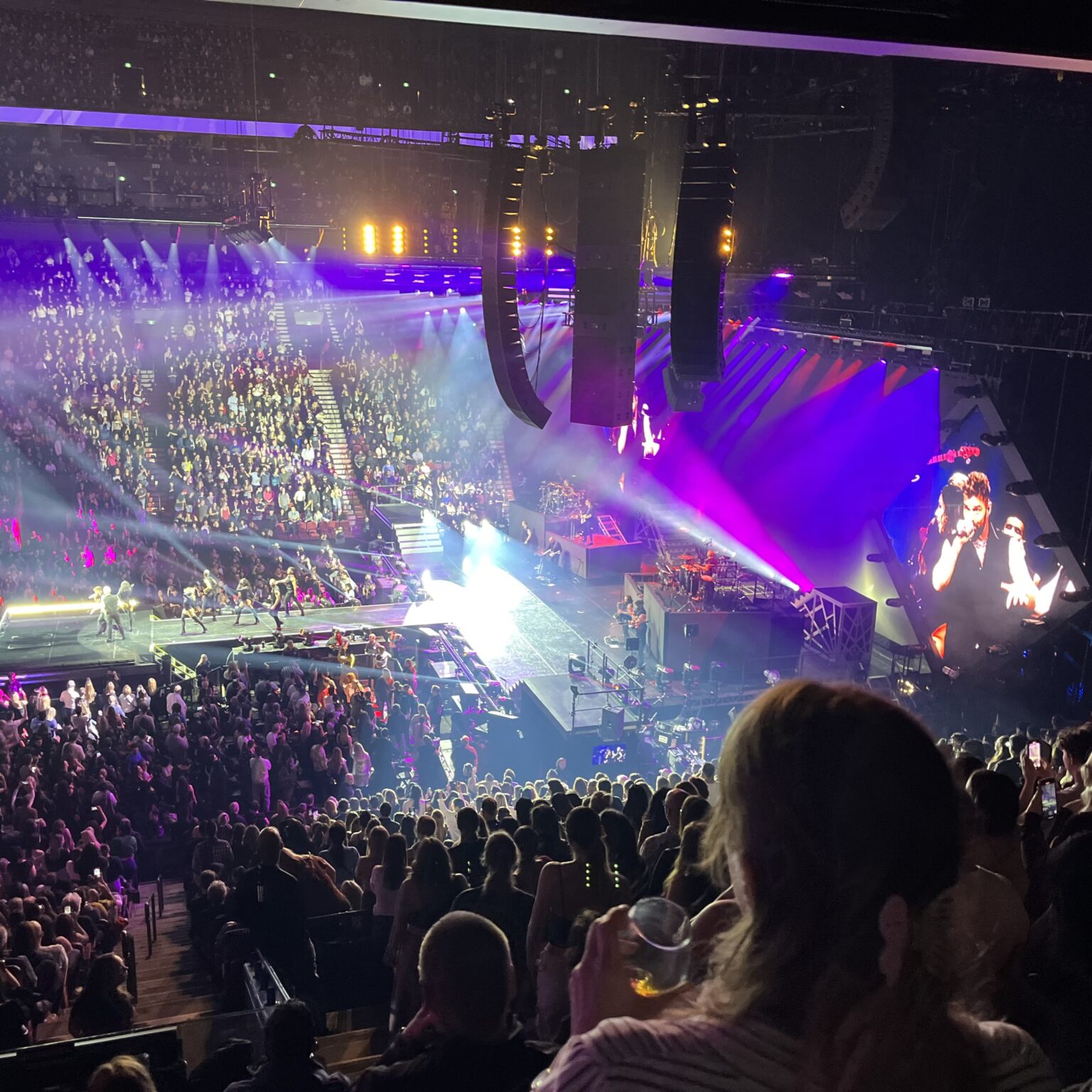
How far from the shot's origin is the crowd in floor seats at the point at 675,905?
0.75 m

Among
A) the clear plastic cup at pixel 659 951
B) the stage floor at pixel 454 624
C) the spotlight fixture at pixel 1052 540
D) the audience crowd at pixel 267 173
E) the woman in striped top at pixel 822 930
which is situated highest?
the audience crowd at pixel 267 173

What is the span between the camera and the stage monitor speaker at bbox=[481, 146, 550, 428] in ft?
19.7

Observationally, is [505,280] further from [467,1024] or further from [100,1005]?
[467,1024]

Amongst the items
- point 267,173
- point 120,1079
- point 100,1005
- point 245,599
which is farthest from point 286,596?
point 120,1079

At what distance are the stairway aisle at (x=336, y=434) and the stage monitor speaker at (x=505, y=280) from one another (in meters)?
9.99

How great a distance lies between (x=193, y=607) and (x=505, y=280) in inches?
335

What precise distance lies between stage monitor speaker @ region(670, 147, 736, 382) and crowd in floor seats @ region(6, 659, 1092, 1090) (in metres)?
2.88

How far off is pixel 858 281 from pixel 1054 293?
2.17 meters

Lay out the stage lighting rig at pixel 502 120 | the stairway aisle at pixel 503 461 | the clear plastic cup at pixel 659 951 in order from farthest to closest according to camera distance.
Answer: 1. the stairway aisle at pixel 503 461
2. the stage lighting rig at pixel 502 120
3. the clear plastic cup at pixel 659 951

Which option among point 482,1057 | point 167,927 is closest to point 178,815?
point 167,927

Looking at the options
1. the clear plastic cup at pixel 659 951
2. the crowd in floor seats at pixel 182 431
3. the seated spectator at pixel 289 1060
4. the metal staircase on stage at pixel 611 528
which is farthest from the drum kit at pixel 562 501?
the clear plastic cup at pixel 659 951

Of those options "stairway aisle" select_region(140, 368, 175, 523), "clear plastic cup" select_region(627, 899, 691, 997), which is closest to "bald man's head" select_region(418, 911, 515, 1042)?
"clear plastic cup" select_region(627, 899, 691, 997)

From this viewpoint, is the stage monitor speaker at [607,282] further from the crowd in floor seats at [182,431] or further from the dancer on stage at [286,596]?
the crowd in floor seats at [182,431]

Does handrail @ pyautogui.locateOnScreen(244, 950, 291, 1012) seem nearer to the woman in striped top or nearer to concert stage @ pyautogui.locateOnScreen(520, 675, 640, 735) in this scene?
the woman in striped top
